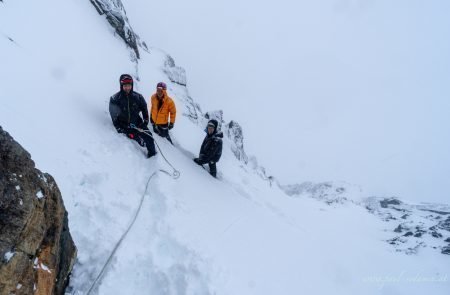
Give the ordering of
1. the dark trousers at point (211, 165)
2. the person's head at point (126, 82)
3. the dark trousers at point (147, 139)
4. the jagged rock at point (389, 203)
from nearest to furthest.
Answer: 1. the person's head at point (126, 82)
2. the dark trousers at point (147, 139)
3. the dark trousers at point (211, 165)
4. the jagged rock at point (389, 203)

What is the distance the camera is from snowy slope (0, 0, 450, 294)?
5836mm

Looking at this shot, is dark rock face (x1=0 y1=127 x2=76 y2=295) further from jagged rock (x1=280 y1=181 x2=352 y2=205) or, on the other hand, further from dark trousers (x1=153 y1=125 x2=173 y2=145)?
jagged rock (x1=280 y1=181 x2=352 y2=205)

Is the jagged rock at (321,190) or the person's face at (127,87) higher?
the jagged rock at (321,190)

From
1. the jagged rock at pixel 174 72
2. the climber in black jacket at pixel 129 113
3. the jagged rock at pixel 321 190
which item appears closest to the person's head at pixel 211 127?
the climber in black jacket at pixel 129 113

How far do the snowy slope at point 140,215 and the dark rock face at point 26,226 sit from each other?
45.7 inches

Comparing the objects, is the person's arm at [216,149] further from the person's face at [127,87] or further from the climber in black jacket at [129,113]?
the person's face at [127,87]

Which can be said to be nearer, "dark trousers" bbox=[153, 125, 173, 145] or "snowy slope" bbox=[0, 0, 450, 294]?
"snowy slope" bbox=[0, 0, 450, 294]

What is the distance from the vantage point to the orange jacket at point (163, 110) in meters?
10.6

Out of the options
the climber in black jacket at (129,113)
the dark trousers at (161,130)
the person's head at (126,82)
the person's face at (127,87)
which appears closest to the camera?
the person's head at (126,82)

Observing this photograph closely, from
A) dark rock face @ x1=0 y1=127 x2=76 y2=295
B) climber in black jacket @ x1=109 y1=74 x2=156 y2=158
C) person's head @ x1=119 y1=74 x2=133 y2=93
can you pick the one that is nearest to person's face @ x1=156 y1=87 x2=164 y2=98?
climber in black jacket @ x1=109 y1=74 x2=156 y2=158

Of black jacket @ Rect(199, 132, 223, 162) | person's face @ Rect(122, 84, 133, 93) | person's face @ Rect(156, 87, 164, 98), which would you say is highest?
person's face @ Rect(156, 87, 164, 98)

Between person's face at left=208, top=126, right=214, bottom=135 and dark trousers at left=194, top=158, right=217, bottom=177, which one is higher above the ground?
person's face at left=208, top=126, right=214, bottom=135

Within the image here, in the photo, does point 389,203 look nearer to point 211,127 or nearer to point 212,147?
point 212,147

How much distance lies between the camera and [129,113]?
9148mm
